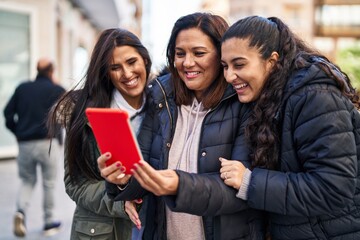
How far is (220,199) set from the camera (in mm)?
1525

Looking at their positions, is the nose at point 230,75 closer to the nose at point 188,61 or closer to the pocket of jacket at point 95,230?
the nose at point 188,61

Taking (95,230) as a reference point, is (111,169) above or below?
above

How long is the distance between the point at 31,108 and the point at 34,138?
390 mm

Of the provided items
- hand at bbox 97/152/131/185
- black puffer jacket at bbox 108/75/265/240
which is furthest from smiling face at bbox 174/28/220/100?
hand at bbox 97/152/131/185

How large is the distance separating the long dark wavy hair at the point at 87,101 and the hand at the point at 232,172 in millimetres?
873

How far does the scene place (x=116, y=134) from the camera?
4.52 feet

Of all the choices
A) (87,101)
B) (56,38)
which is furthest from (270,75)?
(56,38)

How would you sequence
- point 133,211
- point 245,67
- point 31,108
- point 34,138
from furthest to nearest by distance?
point 31,108
point 34,138
point 133,211
point 245,67

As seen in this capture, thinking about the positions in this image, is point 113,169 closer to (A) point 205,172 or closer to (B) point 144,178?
(B) point 144,178

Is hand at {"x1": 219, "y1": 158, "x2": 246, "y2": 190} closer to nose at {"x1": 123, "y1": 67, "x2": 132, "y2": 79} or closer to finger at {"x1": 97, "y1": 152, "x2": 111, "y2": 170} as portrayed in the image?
finger at {"x1": 97, "y1": 152, "x2": 111, "y2": 170}

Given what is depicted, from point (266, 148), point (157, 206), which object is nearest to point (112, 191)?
point (157, 206)

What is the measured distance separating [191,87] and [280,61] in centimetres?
40

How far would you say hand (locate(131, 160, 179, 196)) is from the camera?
138 centimetres

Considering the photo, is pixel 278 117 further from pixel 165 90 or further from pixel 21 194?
pixel 21 194
